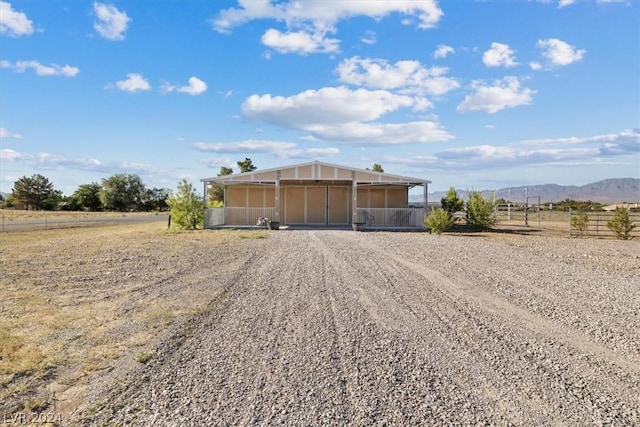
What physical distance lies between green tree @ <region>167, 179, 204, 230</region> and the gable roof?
961 millimetres

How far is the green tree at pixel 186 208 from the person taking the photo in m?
19.4

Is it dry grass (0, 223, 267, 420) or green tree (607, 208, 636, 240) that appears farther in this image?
green tree (607, 208, 636, 240)

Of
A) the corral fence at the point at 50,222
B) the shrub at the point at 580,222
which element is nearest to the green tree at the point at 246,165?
the corral fence at the point at 50,222

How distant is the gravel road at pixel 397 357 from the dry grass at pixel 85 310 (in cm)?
40

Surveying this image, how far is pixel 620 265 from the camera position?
9.88m

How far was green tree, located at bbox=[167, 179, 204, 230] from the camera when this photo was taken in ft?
63.7

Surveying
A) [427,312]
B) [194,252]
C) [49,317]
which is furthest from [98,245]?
[427,312]

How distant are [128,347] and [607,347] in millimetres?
4712

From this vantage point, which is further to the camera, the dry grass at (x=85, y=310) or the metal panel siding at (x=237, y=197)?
the metal panel siding at (x=237, y=197)

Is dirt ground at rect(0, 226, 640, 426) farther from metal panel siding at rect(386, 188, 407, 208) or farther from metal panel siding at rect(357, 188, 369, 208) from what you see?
metal panel siding at rect(386, 188, 407, 208)

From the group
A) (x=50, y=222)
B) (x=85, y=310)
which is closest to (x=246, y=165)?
(x=50, y=222)

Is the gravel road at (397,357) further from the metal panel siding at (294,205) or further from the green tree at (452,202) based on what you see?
the metal panel siding at (294,205)

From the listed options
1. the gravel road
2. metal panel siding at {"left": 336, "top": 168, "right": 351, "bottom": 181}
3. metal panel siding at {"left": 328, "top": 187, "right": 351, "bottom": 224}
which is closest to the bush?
metal panel siding at {"left": 336, "top": 168, "right": 351, "bottom": 181}

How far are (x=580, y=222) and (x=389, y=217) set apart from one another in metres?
8.14
